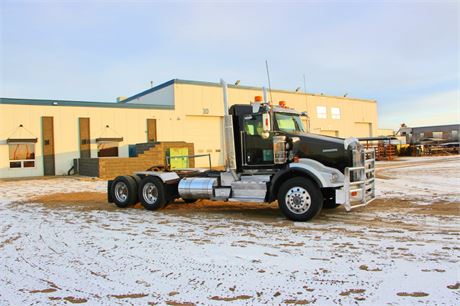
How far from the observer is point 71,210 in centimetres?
1118

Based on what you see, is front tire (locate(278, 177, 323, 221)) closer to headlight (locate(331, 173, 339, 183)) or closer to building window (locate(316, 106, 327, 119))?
headlight (locate(331, 173, 339, 183))

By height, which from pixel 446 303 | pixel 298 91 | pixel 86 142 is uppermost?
pixel 298 91

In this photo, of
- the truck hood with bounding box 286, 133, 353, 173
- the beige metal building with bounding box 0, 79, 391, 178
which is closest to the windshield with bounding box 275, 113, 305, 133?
the truck hood with bounding box 286, 133, 353, 173

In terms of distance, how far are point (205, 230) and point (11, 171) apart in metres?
21.8

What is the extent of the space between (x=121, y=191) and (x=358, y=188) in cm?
675

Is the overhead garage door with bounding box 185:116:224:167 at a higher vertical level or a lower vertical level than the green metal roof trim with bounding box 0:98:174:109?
lower

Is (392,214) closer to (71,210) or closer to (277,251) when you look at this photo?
(277,251)

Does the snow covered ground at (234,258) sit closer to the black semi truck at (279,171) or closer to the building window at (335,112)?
the black semi truck at (279,171)

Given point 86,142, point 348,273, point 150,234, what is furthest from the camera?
point 86,142

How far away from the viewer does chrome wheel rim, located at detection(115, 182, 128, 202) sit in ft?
37.9

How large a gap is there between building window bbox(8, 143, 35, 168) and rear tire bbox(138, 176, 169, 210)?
1779cm

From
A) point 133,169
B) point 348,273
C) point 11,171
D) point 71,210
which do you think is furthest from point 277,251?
point 11,171

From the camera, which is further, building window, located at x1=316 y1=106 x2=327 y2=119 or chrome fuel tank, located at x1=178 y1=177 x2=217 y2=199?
building window, located at x1=316 y1=106 x2=327 y2=119

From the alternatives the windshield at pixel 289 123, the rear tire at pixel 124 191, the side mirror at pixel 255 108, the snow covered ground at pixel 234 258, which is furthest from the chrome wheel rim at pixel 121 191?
the windshield at pixel 289 123
